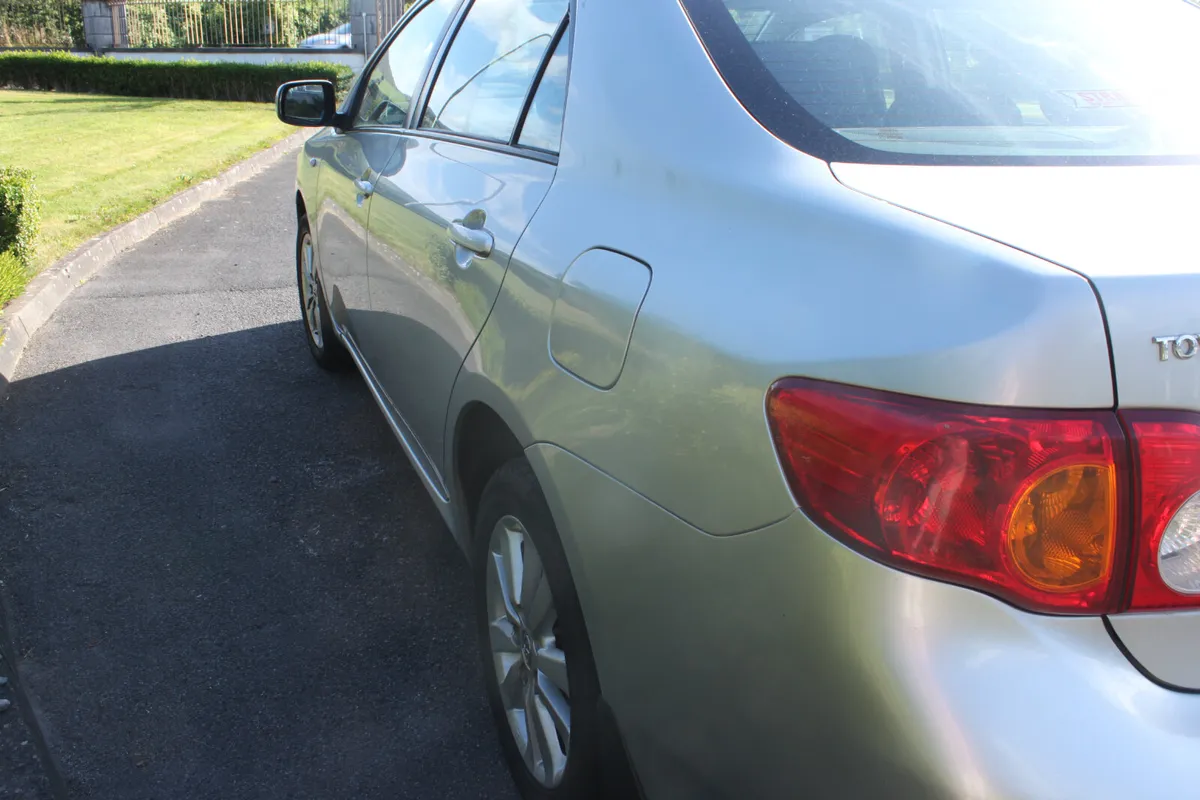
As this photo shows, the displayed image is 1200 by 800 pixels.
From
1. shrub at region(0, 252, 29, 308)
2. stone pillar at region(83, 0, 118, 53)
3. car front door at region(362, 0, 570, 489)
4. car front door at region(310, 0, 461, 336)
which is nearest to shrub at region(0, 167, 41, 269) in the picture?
shrub at region(0, 252, 29, 308)

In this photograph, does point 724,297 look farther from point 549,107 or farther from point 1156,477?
point 549,107

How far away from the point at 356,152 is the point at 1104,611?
330 cm

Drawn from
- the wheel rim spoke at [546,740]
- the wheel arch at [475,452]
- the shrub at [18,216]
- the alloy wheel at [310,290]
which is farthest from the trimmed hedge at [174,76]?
the wheel rim spoke at [546,740]

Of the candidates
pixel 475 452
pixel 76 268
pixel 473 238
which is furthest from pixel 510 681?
pixel 76 268

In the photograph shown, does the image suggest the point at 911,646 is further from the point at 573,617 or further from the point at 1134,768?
the point at 573,617

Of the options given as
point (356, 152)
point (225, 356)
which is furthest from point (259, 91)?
point (356, 152)

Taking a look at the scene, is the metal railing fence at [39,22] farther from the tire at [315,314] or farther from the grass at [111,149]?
the tire at [315,314]

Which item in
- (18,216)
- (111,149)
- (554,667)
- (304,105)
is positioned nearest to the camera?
(554,667)

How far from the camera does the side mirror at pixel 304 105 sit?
421 cm

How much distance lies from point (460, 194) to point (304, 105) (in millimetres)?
2004

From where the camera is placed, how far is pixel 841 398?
1292 millimetres

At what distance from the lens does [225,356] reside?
5750 mm

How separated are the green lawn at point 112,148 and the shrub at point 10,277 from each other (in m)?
0.12

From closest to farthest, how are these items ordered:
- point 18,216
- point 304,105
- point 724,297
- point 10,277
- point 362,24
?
point 724,297
point 304,105
point 10,277
point 18,216
point 362,24
